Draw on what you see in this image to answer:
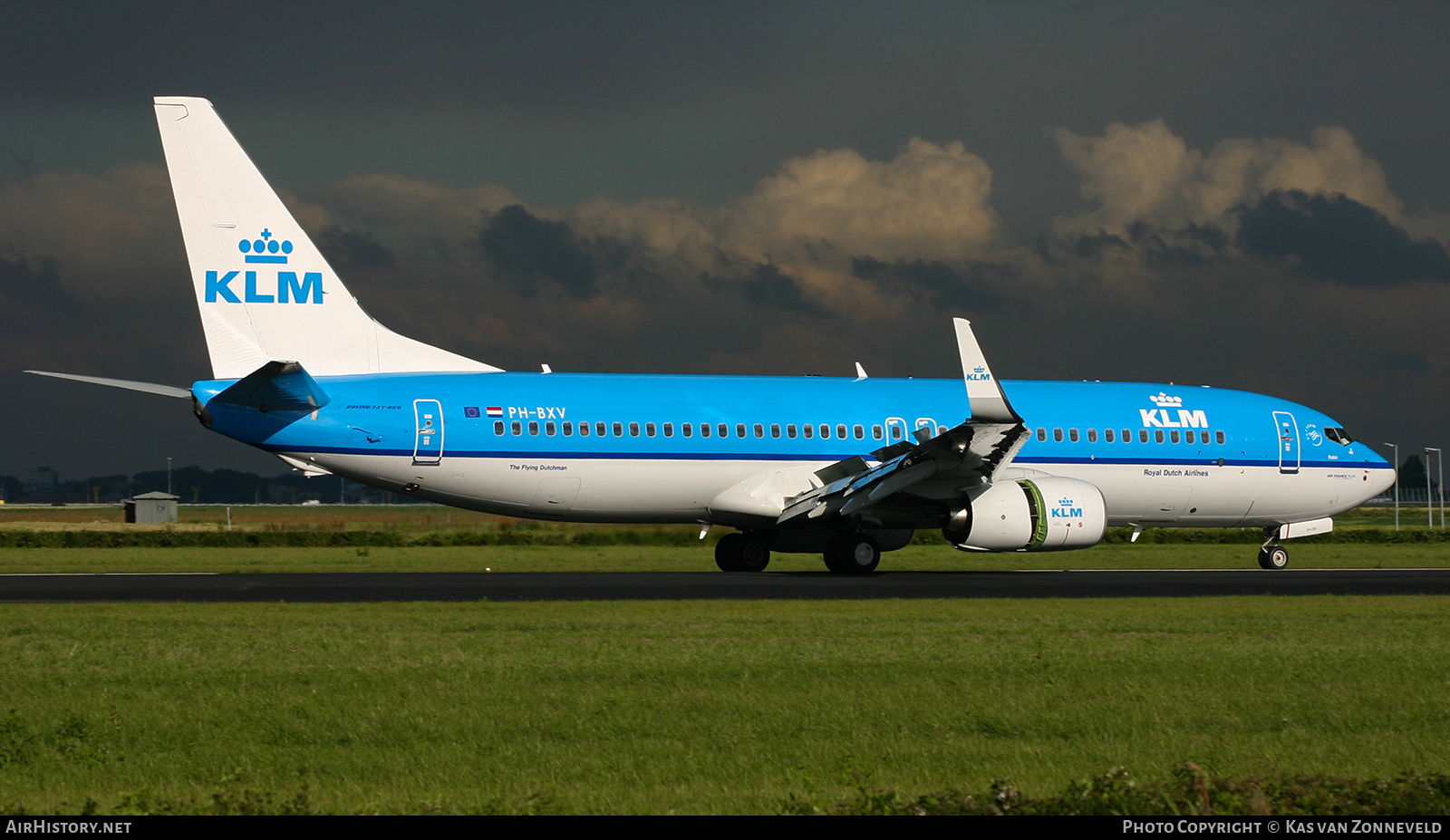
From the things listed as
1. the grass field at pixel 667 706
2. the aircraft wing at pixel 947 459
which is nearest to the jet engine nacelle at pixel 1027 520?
the aircraft wing at pixel 947 459

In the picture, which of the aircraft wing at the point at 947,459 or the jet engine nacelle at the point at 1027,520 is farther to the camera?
the jet engine nacelle at the point at 1027,520

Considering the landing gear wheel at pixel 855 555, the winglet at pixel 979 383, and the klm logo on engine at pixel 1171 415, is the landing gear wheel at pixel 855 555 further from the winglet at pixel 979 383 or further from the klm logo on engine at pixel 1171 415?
the klm logo on engine at pixel 1171 415

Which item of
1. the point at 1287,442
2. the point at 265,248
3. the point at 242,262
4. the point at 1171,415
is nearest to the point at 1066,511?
the point at 1171,415

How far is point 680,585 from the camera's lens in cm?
2116

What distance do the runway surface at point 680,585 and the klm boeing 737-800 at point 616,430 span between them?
1296 mm

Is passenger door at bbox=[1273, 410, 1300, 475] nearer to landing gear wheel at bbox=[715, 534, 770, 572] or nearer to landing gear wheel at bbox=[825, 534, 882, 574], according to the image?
landing gear wheel at bbox=[825, 534, 882, 574]

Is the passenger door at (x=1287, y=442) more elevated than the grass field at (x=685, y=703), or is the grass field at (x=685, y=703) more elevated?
the passenger door at (x=1287, y=442)

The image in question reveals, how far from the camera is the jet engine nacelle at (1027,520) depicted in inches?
944

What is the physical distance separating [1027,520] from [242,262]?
49.3ft

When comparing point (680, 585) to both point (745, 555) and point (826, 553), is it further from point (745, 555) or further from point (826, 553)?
point (745, 555)

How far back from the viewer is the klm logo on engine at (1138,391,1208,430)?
28766mm

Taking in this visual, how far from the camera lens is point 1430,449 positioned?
6400 cm

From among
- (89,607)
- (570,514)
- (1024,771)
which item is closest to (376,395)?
(570,514)

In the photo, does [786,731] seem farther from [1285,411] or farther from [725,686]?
[1285,411]
